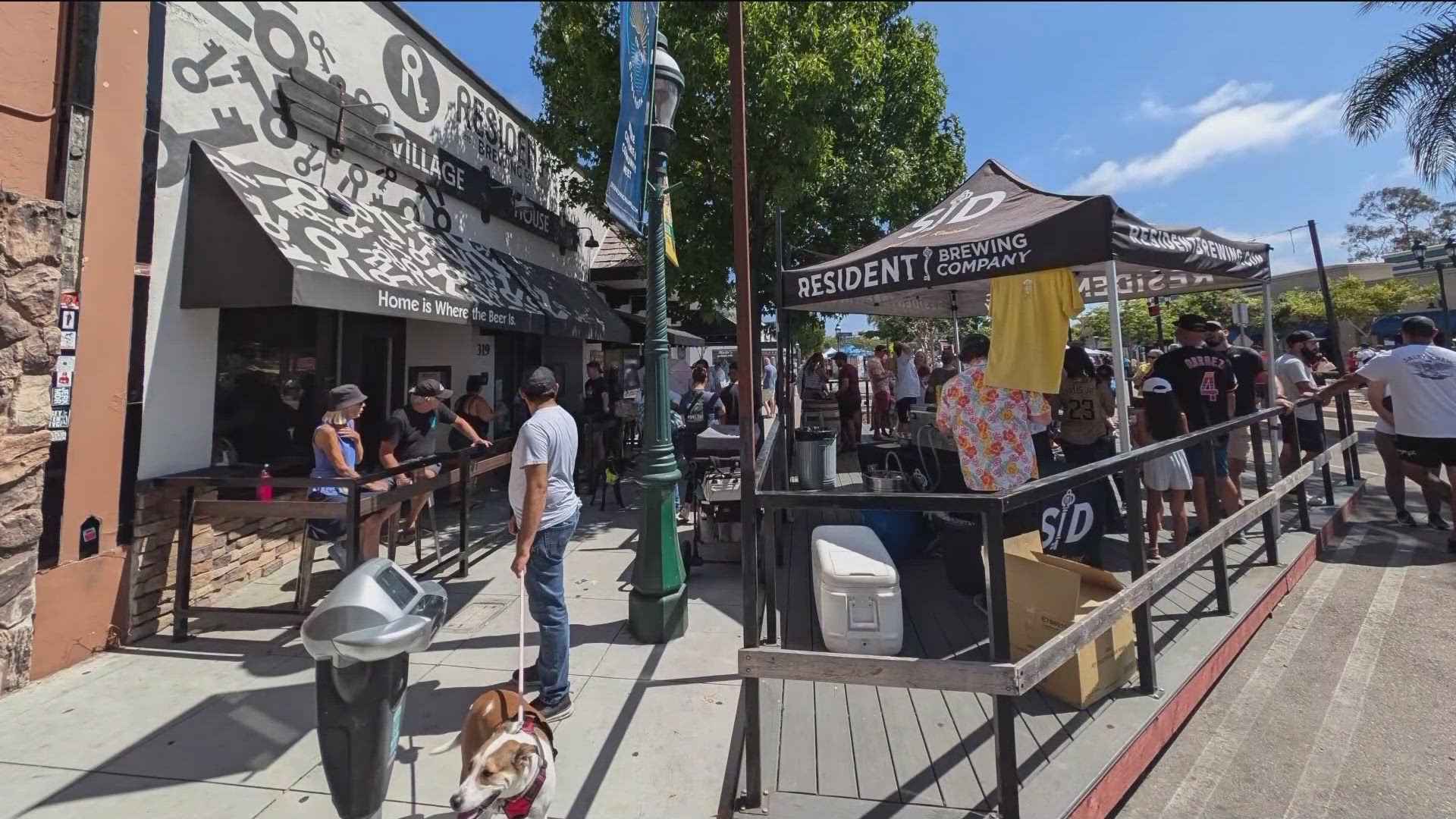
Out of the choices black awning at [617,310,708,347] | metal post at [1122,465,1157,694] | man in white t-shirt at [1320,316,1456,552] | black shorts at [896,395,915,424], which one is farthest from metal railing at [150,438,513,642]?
man in white t-shirt at [1320,316,1456,552]

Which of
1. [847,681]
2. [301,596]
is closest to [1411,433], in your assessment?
[847,681]

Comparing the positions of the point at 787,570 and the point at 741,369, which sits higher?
the point at 741,369

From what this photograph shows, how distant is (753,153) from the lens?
8.30 metres

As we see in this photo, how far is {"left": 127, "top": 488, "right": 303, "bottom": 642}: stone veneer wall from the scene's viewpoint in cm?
401

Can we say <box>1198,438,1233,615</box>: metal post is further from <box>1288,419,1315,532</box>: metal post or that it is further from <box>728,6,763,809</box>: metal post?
<box>728,6,763,809</box>: metal post

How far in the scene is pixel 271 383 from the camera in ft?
17.9

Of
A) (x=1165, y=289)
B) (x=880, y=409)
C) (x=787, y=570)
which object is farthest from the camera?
(x=880, y=409)

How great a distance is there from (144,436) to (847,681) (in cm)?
478

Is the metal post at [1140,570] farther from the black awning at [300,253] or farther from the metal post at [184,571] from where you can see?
the metal post at [184,571]

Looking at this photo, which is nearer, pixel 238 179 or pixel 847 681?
pixel 847 681

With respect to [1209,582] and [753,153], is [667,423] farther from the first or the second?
[753,153]

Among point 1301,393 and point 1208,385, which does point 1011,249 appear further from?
point 1301,393

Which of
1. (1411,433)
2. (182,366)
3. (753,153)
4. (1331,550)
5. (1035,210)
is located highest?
(753,153)

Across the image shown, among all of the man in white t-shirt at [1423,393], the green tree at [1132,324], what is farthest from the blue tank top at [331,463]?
the green tree at [1132,324]
